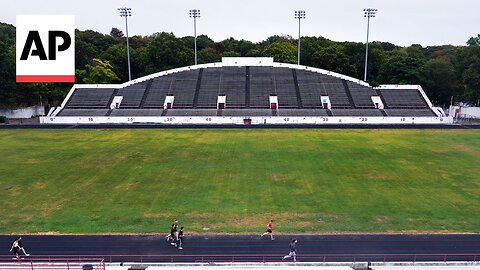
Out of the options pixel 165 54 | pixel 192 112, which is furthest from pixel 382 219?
pixel 165 54

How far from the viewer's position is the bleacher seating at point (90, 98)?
2702 inches

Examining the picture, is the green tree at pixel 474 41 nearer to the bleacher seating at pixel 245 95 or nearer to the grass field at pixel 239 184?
the bleacher seating at pixel 245 95

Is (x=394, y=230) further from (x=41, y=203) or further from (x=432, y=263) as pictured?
(x=41, y=203)

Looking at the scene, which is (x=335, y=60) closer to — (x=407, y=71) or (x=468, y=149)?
(x=407, y=71)

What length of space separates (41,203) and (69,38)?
68.2 feet

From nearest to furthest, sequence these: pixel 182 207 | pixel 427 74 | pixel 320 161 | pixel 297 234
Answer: pixel 297 234 → pixel 182 207 → pixel 320 161 → pixel 427 74

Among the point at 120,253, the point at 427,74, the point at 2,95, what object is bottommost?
the point at 120,253

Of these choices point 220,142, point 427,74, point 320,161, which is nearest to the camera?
point 320,161

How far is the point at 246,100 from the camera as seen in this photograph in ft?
233

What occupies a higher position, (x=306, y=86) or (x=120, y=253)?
(x=306, y=86)

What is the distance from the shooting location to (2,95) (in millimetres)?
67438

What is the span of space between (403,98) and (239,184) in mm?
49546

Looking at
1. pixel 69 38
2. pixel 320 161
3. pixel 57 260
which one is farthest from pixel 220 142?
pixel 57 260

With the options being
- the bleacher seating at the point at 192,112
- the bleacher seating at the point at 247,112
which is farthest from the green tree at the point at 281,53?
the bleacher seating at the point at 192,112
